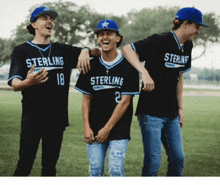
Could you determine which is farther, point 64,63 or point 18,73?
point 64,63

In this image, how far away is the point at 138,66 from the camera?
2.86 meters

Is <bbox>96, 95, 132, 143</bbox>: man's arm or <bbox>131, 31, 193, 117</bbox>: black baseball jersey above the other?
<bbox>131, 31, 193, 117</bbox>: black baseball jersey

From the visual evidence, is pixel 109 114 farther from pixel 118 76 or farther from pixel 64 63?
pixel 64 63

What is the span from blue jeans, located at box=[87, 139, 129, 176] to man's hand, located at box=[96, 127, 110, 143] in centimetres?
6

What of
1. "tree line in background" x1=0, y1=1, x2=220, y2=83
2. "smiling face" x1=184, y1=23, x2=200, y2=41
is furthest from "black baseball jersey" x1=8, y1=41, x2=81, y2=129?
"tree line in background" x1=0, y1=1, x2=220, y2=83

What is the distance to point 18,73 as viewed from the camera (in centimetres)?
287

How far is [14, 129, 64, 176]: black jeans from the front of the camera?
9.61ft

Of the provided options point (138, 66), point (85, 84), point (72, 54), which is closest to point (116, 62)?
point (138, 66)

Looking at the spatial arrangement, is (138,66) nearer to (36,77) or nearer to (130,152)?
(36,77)

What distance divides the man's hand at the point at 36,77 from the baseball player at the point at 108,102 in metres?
0.37

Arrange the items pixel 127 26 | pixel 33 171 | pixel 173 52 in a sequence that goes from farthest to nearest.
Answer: pixel 127 26, pixel 33 171, pixel 173 52

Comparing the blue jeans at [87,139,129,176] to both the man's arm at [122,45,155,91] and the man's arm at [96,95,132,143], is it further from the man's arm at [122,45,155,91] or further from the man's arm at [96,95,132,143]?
the man's arm at [122,45,155,91]
